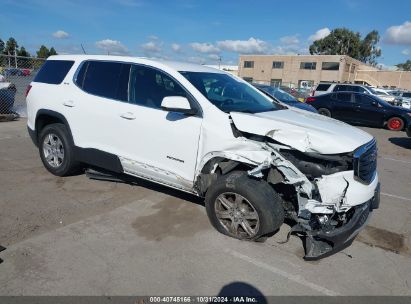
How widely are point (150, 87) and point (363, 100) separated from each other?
1372 cm

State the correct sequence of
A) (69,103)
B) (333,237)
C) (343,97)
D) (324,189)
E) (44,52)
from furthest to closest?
(44,52), (343,97), (69,103), (324,189), (333,237)

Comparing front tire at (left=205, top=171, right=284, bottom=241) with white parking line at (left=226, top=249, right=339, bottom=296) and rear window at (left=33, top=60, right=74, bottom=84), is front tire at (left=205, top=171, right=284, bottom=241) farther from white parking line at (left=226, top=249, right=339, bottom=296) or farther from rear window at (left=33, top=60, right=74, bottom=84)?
rear window at (left=33, top=60, right=74, bottom=84)

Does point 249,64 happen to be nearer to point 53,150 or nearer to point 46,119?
A: point 46,119

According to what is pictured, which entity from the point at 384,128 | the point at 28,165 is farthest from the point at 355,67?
the point at 28,165

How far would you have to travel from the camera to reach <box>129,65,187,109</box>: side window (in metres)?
4.59

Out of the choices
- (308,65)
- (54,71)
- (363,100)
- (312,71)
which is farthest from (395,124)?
(308,65)

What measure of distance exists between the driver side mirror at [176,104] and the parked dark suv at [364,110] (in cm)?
1371

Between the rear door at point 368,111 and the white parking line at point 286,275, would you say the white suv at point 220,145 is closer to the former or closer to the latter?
the white parking line at point 286,275

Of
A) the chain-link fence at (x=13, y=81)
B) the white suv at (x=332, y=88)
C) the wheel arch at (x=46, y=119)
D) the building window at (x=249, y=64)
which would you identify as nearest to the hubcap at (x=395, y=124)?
the white suv at (x=332, y=88)

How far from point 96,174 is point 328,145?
3600mm

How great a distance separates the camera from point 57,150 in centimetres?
581

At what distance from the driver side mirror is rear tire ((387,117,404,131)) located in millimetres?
13879

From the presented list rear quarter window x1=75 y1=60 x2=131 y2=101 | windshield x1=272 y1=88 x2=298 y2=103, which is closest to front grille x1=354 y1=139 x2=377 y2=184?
rear quarter window x1=75 y1=60 x2=131 y2=101

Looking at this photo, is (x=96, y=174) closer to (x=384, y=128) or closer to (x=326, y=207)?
(x=326, y=207)
